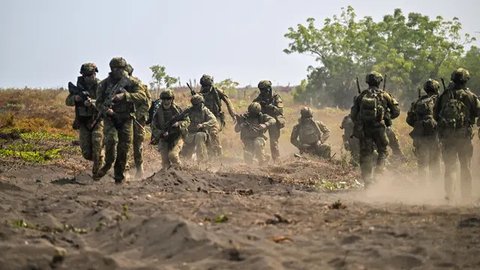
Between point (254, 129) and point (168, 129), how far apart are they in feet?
16.7

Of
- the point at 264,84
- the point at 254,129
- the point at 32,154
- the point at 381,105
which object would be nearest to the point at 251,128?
the point at 254,129

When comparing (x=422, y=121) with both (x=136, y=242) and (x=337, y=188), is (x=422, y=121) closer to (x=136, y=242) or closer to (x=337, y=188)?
(x=337, y=188)

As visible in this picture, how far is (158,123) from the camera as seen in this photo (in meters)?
16.4

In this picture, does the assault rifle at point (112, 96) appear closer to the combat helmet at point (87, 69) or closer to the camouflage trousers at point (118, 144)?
the camouflage trousers at point (118, 144)

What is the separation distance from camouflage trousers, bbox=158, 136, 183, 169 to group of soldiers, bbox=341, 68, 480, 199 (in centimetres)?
385

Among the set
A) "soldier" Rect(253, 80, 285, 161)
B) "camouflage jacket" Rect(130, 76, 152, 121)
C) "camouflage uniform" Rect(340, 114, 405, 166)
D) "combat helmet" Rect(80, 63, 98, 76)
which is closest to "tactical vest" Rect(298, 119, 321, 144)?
"soldier" Rect(253, 80, 285, 161)

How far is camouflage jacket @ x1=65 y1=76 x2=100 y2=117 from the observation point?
44.8 feet

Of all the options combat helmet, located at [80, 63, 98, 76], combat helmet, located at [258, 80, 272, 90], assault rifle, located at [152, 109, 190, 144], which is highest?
combat helmet, located at [258, 80, 272, 90]

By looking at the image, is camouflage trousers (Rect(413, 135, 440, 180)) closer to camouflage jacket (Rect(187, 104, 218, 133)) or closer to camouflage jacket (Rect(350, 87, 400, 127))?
camouflage jacket (Rect(350, 87, 400, 127))

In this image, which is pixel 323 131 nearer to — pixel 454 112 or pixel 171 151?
pixel 171 151

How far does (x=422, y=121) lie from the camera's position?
49.4ft

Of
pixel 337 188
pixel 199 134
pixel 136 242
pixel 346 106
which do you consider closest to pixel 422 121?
A: pixel 337 188

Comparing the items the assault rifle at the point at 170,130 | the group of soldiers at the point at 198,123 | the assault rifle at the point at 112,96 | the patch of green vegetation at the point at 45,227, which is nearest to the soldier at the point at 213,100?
the group of soldiers at the point at 198,123

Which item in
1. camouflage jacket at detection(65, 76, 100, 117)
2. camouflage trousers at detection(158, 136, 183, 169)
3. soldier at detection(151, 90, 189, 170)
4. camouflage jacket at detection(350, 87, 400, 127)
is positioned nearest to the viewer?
camouflage jacket at detection(350, 87, 400, 127)
